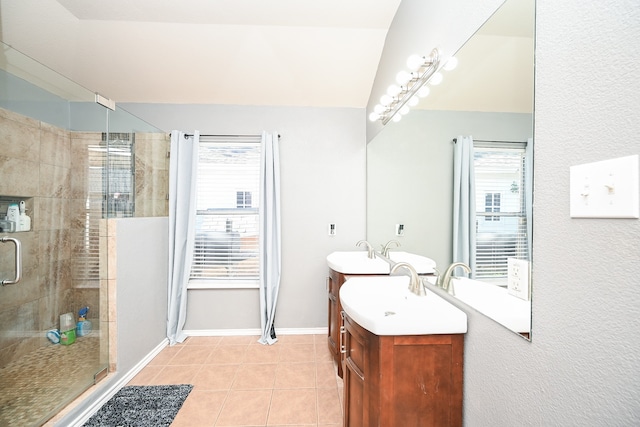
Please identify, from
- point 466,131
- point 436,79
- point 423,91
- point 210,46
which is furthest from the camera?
point 210,46

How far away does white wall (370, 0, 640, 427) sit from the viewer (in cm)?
52

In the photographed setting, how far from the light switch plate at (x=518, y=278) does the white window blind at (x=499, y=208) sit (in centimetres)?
2

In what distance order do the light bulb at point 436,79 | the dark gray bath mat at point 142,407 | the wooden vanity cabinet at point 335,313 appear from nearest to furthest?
the light bulb at point 436,79, the dark gray bath mat at point 142,407, the wooden vanity cabinet at point 335,313

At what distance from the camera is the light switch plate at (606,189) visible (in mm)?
505

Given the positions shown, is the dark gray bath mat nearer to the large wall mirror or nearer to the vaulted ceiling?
the large wall mirror

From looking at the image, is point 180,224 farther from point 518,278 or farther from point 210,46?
point 518,278

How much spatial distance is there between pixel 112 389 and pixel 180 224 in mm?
1417

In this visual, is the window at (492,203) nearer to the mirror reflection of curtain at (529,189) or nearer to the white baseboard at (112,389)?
the mirror reflection of curtain at (529,189)

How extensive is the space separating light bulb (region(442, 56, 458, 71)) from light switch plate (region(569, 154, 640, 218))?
78 centimetres

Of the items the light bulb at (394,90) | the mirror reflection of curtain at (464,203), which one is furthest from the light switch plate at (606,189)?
the light bulb at (394,90)

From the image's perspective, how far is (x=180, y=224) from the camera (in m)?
2.77

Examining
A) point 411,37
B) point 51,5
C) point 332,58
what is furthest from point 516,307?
point 51,5

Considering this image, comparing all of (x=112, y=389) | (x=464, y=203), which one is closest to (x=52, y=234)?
(x=112, y=389)

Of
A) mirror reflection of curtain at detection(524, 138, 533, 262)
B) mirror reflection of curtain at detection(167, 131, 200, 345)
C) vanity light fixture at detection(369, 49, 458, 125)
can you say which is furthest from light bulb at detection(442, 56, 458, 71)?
mirror reflection of curtain at detection(167, 131, 200, 345)
